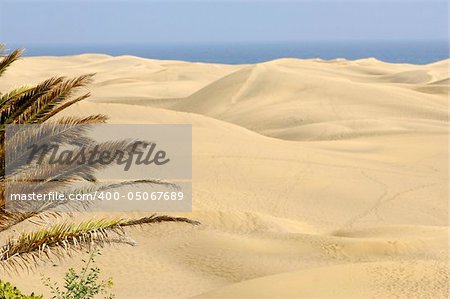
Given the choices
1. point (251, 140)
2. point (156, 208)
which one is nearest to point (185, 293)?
point (156, 208)

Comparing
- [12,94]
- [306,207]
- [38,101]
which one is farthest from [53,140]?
[306,207]

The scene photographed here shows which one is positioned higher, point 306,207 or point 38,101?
point 38,101

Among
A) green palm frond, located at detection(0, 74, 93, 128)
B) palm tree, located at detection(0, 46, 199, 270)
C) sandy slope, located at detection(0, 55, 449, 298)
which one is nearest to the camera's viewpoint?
palm tree, located at detection(0, 46, 199, 270)

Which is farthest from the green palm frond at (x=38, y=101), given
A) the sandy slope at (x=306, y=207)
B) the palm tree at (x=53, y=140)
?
the sandy slope at (x=306, y=207)

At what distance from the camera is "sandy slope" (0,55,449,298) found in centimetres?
1135

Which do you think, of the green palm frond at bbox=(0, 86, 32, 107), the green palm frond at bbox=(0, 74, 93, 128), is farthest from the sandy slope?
the green palm frond at bbox=(0, 86, 32, 107)

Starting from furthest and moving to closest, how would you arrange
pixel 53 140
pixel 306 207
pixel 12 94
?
1. pixel 306 207
2. pixel 53 140
3. pixel 12 94

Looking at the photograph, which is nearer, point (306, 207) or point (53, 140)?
point (53, 140)

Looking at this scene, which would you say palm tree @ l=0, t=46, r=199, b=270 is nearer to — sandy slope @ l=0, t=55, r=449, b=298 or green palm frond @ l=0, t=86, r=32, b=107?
green palm frond @ l=0, t=86, r=32, b=107

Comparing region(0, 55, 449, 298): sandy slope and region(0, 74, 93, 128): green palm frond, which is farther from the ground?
region(0, 74, 93, 128): green palm frond

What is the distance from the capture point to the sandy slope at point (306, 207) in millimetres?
11352

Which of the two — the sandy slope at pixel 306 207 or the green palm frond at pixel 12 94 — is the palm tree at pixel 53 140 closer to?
the green palm frond at pixel 12 94

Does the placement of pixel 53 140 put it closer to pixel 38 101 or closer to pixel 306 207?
pixel 38 101

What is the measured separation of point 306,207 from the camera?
1897 cm
